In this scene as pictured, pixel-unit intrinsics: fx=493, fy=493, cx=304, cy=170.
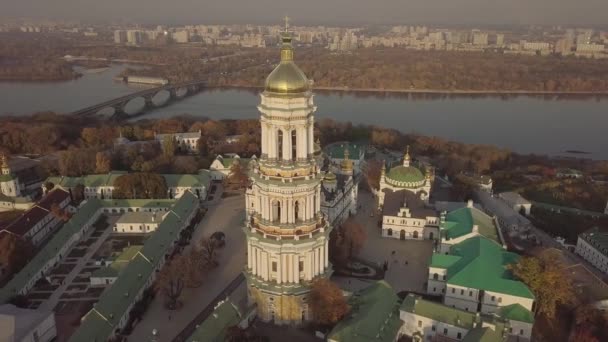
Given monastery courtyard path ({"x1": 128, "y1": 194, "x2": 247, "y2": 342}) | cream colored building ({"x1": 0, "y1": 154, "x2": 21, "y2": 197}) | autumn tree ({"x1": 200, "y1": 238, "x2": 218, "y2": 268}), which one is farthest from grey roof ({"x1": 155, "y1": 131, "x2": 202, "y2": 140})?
autumn tree ({"x1": 200, "y1": 238, "x2": 218, "y2": 268})

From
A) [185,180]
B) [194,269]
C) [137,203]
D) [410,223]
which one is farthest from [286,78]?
[185,180]

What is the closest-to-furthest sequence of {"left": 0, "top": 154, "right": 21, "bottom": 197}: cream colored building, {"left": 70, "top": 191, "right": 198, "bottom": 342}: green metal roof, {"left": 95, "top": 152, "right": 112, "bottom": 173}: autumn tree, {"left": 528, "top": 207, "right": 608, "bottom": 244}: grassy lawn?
{"left": 70, "top": 191, "right": 198, "bottom": 342}: green metal roof, {"left": 528, "top": 207, "right": 608, "bottom": 244}: grassy lawn, {"left": 0, "top": 154, "right": 21, "bottom": 197}: cream colored building, {"left": 95, "top": 152, "right": 112, "bottom": 173}: autumn tree

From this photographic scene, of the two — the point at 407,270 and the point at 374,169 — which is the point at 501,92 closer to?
the point at 374,169

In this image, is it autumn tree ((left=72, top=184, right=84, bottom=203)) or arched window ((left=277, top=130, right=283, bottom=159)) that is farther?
autumn tree ((left=72, top=184, right=84, bottom=203))

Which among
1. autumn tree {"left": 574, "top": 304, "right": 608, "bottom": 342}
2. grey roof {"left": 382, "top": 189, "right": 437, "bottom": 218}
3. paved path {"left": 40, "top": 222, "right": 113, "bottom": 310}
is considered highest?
grey roof {"left": 382, "top": 189, "right": 437, "bottom": 218}

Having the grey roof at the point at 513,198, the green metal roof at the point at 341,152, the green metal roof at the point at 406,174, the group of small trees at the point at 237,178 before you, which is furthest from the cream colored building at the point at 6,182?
the grey roof at the point at 513,198

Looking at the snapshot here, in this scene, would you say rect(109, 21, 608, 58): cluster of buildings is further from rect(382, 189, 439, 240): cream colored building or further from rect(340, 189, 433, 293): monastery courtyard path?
rect(340, 189, 433, 293): monastery courtyard path
